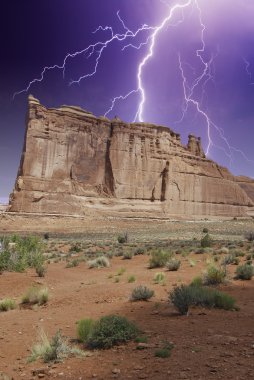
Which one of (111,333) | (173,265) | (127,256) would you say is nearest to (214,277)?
(173,265)

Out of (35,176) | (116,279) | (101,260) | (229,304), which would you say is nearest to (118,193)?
(35,176)

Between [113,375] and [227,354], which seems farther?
[227,354]

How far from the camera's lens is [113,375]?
454 cm

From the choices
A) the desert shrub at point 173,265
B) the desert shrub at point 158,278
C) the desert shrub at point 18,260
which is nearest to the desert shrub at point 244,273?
the desert shrub at point 158,278

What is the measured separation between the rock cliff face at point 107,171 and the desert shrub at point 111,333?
1986 inches

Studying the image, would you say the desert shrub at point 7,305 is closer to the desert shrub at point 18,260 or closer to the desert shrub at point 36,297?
the desert shrub at point 36,297

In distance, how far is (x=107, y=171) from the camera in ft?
220

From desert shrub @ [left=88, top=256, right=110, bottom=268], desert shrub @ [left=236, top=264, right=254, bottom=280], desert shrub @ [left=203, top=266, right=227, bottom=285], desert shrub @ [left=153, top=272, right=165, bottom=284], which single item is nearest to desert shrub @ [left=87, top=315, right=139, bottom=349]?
desert shrub @ [left=203, top=266, right=227, bottom=285]

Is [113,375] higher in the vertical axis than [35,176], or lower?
lower

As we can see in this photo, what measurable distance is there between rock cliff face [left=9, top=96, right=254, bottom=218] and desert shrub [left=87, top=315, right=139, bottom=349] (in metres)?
50.4

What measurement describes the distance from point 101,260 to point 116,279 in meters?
4.45

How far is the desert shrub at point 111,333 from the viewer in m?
5.71

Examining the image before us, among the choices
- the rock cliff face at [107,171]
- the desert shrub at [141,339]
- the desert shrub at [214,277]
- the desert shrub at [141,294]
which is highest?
the rock cliff face at [107,171]

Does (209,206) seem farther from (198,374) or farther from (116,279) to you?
(198,374)
